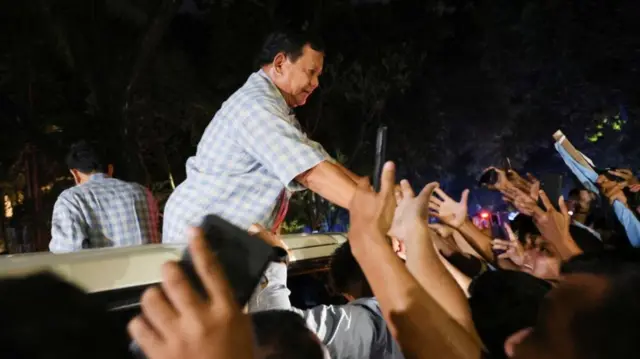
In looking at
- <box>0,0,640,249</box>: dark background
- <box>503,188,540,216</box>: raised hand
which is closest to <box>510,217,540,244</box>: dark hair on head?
<box>503,188,540,216</box>: raised hand

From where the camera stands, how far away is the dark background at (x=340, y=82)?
9945 mm

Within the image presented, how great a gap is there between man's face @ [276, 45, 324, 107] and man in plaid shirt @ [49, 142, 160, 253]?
6.05 feet

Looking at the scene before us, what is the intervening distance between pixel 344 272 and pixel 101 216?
171 centimetres

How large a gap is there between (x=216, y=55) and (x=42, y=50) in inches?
172

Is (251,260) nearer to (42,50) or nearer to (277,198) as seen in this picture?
(277,198)

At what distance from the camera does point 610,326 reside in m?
1.46

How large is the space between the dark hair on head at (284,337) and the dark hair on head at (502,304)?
610 millimetres

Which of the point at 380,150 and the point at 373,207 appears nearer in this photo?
the point at 373,207

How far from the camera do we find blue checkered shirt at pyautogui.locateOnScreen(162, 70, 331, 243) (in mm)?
2402

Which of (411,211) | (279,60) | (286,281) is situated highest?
(279,60)

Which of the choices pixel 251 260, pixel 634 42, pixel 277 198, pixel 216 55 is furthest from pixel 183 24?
pixel 251 260

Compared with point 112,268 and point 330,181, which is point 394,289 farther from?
point 112,268

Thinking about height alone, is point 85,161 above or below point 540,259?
above

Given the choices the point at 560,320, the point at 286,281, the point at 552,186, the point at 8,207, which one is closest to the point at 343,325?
the point at 286,281
